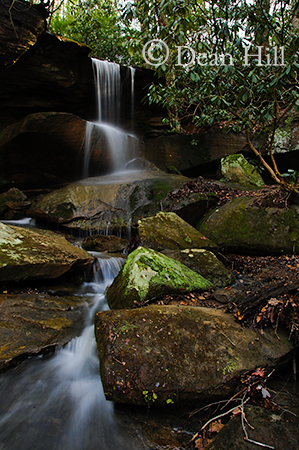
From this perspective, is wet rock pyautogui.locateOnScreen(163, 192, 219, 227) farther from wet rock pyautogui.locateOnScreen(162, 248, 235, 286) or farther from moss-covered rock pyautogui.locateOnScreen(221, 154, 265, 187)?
moss-covered rock pyautogui.locateOnScreen(221, 154, 265, 187)

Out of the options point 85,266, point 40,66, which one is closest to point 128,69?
point 40,66

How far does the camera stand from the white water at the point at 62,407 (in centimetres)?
219

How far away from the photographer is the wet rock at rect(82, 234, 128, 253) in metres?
6.42

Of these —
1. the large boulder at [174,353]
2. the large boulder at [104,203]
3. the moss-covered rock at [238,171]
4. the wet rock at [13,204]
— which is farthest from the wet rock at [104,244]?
the moss-covered rock at [238,171]

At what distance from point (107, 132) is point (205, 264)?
7.73 m

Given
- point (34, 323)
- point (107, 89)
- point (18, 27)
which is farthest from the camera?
point (107, 89)

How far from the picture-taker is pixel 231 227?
579 cm

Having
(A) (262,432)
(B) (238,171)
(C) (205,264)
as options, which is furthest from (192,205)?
(A) (262,432)

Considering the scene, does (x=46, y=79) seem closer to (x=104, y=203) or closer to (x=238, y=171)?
(x=104, y=203)

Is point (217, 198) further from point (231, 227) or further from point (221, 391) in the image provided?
point (221, 391)

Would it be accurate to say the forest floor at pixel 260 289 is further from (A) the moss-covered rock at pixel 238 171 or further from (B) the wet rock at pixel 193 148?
(B) the wet rock at pixel 193 148

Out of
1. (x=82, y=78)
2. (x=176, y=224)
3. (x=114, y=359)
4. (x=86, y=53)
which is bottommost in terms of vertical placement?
(x=114, y=359)

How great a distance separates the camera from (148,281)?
359 centimetres

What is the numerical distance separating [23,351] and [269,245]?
458 centimetres
